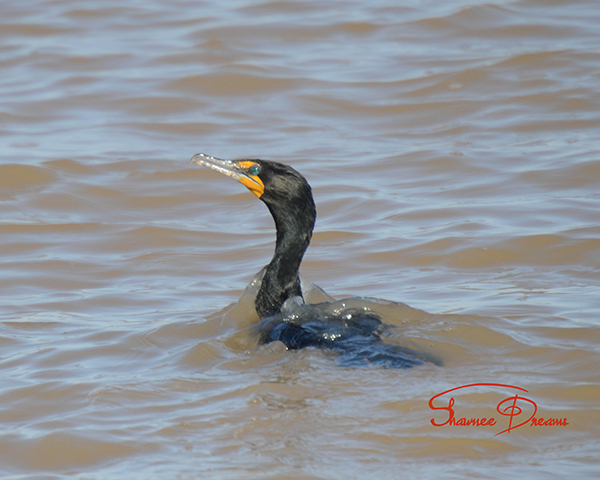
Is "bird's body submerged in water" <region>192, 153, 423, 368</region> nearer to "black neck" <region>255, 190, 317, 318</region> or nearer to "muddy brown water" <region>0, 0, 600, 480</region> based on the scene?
"black neck" <region>255, 190, 317, 318</region>

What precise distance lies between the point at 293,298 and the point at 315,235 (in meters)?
1.96

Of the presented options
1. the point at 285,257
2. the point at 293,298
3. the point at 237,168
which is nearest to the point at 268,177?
the point at 237,168

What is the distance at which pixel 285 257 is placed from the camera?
17.9 ft

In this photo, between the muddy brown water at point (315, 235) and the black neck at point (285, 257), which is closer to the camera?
the muddy brown water at point (315, 235)

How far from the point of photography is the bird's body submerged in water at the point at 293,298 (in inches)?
181

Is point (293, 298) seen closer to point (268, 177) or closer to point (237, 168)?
point (268, 177)

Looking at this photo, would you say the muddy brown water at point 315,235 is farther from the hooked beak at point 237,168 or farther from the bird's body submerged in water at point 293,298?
the hooked beak at point 237,168

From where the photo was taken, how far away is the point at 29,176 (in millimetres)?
8617

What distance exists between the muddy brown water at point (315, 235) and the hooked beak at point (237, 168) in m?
0.79

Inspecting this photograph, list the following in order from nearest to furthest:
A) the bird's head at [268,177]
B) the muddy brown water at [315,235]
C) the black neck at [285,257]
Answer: the muddy brown water at [315,235]
the bird's head at [268,177]
the black neck at [285,257]

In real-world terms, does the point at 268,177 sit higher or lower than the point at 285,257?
higher
